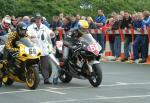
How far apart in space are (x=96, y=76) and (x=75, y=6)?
50992 mm

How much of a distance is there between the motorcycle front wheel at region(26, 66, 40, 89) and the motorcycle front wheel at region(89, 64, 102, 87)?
1502 mm

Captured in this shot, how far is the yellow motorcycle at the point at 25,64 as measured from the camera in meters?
14.7

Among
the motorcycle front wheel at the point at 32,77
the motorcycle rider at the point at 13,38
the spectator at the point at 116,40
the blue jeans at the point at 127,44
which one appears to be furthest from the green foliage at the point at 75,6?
the motorcycle front wheel at the point at 32,77

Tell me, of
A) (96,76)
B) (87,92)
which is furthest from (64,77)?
(87,92)

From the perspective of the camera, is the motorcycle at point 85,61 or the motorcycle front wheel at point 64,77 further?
the motorcycle front wheel at point 64,77

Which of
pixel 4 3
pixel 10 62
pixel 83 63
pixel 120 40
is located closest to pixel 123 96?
pixel 83 63

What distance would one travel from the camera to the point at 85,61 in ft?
50.9

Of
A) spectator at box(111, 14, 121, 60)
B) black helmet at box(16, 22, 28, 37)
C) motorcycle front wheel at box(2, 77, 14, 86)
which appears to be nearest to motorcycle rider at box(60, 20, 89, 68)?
black helmet at box(16, 22, 28, 37)

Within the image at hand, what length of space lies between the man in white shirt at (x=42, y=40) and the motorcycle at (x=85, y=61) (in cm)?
49

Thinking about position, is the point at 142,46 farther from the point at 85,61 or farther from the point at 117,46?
the point at 85,61

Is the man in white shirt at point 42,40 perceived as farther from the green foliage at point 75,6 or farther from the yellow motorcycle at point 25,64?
the green foliage at point 75,6

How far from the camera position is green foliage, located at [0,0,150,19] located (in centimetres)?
6116

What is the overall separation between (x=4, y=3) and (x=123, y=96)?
42.6 m

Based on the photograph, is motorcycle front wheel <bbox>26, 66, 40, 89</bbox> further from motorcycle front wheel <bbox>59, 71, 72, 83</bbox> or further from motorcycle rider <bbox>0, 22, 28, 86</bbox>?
motorcycle front wheel <bbox>59, 71, 72, 83</bbox>
